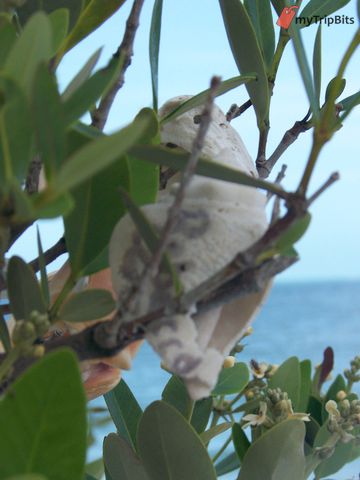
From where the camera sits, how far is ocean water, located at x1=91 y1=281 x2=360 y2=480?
724 cm

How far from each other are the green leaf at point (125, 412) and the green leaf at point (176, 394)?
1.6 inches

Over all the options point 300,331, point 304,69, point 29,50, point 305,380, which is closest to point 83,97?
point 29,50

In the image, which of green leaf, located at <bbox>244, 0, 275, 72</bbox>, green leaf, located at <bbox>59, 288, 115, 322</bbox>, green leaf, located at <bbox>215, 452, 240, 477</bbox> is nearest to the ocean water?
green leaf, located at <bbox>215, 452, 240, 477</bbox>

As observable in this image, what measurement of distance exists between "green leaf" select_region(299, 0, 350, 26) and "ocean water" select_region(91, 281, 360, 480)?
531 cm

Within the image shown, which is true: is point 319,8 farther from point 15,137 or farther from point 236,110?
point 15,137

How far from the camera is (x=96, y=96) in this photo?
0.90ft

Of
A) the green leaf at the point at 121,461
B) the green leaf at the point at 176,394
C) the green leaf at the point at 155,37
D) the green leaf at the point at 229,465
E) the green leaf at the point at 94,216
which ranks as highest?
the green leaf at the point at 155,37

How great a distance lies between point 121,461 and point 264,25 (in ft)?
1.05

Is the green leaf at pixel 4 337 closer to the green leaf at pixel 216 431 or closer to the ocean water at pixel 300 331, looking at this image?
the green leaf at pixel 216 431

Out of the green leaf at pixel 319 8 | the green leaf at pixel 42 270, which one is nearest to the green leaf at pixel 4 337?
the green leaf at pixel 42 270

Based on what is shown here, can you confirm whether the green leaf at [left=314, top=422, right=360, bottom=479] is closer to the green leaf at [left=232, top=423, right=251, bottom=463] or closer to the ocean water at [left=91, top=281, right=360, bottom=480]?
the green leaf at [left=232, top=423, right=251, bottom=463]

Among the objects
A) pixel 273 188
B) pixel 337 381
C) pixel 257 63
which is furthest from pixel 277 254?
pixel 337 381

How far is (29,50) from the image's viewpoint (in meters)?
0.26

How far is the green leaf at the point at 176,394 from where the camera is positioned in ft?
1.84
